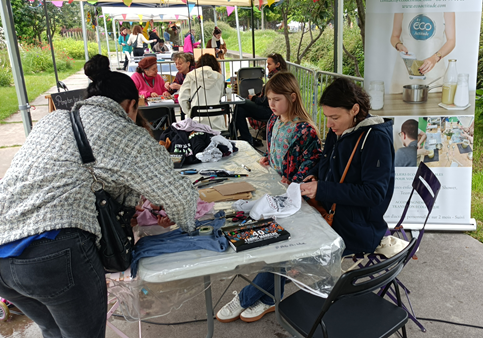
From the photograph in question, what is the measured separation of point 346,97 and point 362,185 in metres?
0.44

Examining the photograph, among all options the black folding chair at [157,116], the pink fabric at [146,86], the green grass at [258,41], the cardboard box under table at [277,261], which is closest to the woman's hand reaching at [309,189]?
the cardboard box under table at [277,261]

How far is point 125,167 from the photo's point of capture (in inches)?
53.7

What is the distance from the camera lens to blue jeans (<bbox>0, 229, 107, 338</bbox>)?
1.29 m

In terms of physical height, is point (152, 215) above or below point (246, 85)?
below

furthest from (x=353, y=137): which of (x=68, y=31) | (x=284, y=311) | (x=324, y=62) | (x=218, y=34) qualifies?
(x=68, y=31)

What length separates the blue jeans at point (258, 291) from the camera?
226 centimetres

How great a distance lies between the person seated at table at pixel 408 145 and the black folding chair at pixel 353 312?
170 centimetres

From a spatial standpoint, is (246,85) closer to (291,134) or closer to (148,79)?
(148,79)

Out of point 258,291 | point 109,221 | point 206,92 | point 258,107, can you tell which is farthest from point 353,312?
point 258,107

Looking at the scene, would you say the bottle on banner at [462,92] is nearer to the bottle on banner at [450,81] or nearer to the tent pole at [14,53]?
the bottle on banner at [450,81]

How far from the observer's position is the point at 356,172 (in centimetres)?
195

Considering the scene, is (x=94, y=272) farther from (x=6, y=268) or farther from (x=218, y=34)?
(x=218, y=34)

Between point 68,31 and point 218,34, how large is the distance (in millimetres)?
19811

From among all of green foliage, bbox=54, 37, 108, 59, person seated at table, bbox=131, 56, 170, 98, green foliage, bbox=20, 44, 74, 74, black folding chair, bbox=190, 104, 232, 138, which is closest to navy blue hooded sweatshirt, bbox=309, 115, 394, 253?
black folding chair, bbox=190, 104, 232, 138
